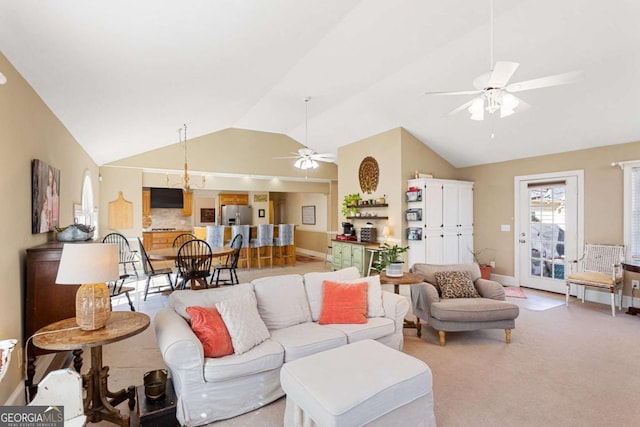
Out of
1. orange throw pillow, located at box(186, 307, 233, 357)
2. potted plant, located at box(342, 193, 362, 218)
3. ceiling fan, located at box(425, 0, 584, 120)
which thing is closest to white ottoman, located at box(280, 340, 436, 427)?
orange throw pillow, located at box(186, 307, 233, 357)

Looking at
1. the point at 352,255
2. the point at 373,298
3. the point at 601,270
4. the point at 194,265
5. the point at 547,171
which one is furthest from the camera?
the point at 352,255

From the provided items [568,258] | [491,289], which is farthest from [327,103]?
[568,258]

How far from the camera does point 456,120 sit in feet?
17.8

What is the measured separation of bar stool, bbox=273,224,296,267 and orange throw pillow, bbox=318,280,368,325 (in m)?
5.20

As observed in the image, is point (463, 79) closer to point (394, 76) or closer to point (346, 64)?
point (394, 76)

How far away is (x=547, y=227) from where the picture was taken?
577 cm

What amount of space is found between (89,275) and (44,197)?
135 centimetres

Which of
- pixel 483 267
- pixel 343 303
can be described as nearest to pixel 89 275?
pixel 343 303

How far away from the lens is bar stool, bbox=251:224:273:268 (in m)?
7.94

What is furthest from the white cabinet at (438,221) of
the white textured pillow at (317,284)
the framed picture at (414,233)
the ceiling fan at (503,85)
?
the ceiling fan at (503,85)

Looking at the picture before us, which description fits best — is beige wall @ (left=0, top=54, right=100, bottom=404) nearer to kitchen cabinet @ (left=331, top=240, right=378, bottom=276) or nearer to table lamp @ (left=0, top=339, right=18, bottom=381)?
table lamp @ (left=0, top=339, right=18, bottom=381)

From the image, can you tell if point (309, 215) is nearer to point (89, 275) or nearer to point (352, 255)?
point (352, 255)

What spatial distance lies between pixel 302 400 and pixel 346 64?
3.70 m

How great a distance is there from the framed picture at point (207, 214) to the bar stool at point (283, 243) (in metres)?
2.76
